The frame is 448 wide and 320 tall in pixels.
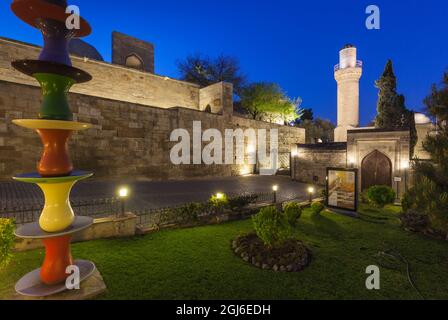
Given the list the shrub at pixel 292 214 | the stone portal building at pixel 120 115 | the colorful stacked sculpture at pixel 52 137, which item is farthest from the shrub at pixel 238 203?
the stone portal building at pixel 120 115

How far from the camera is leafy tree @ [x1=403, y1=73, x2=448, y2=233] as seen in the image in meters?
5.35

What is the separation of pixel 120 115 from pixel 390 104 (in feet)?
78.7

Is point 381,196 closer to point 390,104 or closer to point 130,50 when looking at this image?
point 390,104

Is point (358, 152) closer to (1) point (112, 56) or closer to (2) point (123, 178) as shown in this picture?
(2) point (123, 178)

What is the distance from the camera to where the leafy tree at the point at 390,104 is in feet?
68.2

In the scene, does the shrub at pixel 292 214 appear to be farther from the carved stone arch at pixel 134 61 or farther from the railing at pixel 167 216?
the carved stone arch at pixel 134 61

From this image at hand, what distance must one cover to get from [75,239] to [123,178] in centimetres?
972

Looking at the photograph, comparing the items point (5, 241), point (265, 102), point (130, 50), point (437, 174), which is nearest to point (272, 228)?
point (437, 174)

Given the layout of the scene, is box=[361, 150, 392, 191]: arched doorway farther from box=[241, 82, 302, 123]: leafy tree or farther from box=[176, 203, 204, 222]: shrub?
box=[241, 82, 302, 123]: leafy tree

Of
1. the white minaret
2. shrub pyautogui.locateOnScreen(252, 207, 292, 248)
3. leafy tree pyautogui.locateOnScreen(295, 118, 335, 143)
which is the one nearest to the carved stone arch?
shrub pyautogui.locateOnScreen(252, 207, 292, 248)

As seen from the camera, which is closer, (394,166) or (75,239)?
(75,239)

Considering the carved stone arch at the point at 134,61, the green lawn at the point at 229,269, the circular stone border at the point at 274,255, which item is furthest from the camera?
the carved stone arch at the point at 134,61
